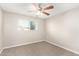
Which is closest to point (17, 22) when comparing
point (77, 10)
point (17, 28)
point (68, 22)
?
point (17, 28)

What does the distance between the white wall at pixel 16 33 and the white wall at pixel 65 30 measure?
52cm

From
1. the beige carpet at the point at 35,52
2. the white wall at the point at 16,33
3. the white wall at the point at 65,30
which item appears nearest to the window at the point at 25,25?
the white wall at the point at 16,33

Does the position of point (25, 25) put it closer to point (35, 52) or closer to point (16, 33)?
point (16, 33)

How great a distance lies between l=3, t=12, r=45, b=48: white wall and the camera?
317cm

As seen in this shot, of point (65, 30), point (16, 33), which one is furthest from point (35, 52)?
point (65, 30)

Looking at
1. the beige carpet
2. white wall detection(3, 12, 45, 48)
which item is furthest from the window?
the beige carpet

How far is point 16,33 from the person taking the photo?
3.48 metres

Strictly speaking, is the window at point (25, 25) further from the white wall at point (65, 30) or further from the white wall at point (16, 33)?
the white wall at point (65, 30)

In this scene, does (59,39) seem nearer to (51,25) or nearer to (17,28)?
(51,25)

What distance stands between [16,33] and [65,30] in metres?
2.35

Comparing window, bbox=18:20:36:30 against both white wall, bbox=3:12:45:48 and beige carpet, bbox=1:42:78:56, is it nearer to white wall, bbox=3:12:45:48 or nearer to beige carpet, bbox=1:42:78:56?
white wall, bbox=3:12:45:48

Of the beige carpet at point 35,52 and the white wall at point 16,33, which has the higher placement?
the white wall at point 16,33

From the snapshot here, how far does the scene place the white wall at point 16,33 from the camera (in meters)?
3.17

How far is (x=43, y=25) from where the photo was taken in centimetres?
395
